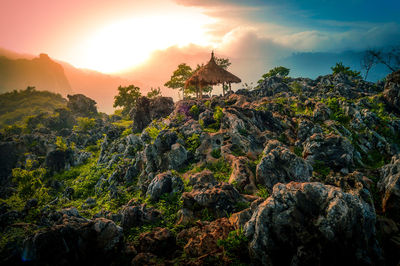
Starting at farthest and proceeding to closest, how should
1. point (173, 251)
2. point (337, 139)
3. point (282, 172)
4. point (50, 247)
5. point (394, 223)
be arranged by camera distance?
point (337, 139)
point (282, 172)
point (394, 223)
point (173, 251)
point (50, 247)

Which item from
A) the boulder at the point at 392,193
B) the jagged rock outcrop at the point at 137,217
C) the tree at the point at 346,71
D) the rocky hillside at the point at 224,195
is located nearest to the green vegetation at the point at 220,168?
the rocky hillside at the point at 224,195

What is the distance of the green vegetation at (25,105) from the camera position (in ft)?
268

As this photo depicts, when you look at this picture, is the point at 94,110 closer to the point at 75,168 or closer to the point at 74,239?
the point at 75,168

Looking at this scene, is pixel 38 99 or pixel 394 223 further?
pixel 38 99

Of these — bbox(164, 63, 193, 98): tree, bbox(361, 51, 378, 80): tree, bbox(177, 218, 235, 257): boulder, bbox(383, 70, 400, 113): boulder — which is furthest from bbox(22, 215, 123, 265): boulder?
bbox(361, 51, 378, 80): tree

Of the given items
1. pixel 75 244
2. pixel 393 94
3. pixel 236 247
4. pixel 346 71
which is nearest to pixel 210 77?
pixel 393 94

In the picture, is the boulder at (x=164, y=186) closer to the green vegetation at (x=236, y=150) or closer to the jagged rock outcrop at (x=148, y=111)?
the green vegetation at (x=236, y=150)

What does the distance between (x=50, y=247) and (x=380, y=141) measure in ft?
107

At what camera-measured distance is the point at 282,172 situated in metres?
14.4

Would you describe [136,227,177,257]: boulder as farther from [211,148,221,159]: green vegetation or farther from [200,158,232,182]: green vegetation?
[211,148,221,159]: green vegetation

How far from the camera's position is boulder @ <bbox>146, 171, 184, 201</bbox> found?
1536 cm

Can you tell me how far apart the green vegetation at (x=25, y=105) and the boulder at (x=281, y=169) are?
99.5 metres

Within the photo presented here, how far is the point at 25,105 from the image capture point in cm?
9525

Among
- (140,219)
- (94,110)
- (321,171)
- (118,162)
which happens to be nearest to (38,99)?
(94,110)
